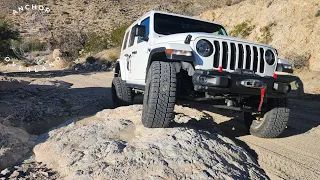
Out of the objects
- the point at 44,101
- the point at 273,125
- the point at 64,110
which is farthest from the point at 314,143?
the point at 44,101

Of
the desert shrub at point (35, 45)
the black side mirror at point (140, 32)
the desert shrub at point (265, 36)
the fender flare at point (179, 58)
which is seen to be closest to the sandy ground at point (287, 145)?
the fender flare at point (179, 58)

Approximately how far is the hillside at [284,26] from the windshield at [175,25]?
937 cm

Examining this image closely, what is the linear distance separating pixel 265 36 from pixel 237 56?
47.4 ft

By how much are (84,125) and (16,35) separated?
20097mm

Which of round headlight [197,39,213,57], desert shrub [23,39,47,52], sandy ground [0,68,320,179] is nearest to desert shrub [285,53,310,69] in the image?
sandy ground [0,68,320,179]

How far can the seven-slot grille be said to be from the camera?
14.5 ft

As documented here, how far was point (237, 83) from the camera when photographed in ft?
14.0

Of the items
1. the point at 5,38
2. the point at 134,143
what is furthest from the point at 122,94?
the point at 5,38

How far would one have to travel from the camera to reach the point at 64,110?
6.98 metres

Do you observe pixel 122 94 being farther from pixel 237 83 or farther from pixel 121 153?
pixel 121 153

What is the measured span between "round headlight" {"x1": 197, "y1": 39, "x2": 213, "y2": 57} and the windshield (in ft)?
4.72

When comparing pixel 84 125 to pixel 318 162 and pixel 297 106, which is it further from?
pixel 297 106

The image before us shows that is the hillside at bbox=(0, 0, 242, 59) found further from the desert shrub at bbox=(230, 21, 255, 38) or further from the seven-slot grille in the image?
the seven-slot grille

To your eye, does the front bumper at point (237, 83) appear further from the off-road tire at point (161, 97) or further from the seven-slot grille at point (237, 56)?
the off-road tire at point (161, 97)
